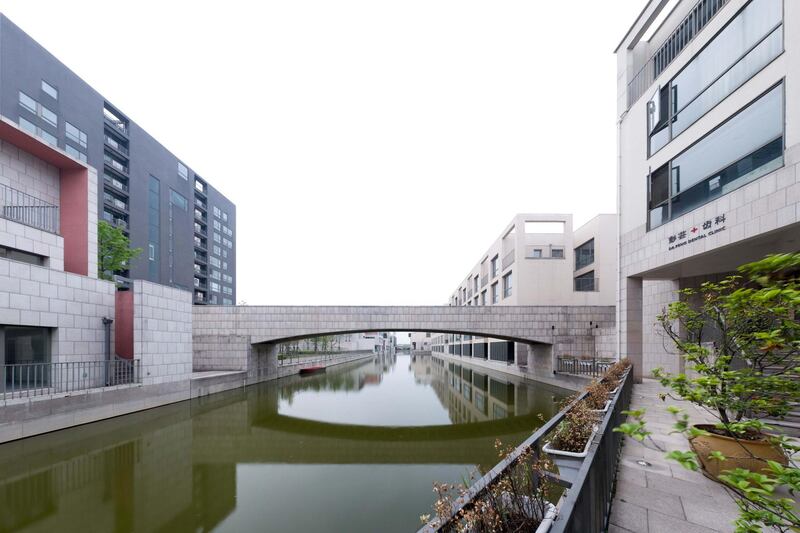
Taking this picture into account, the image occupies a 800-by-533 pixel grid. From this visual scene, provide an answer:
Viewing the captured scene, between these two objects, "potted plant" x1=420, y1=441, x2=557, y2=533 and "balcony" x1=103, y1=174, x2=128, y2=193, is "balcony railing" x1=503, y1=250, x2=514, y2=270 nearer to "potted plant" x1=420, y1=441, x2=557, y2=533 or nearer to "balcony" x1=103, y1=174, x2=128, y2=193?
"potted plant" x1=420, y1=441, x2=557, y2=533

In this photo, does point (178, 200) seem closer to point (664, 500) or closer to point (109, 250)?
point (109, 250)

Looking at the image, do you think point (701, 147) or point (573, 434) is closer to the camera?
point (573, 434)

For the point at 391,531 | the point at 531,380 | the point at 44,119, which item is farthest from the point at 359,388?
the point at 44,119

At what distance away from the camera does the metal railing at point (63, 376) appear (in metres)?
11.0

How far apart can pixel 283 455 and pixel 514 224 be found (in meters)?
27.4

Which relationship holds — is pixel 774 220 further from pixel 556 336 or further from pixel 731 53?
pixel 556 336

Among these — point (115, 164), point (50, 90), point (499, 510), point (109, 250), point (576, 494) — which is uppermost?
point (50, 90)

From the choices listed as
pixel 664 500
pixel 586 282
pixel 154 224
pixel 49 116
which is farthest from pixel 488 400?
pixel 154 224

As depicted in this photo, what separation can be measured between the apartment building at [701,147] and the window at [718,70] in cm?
3

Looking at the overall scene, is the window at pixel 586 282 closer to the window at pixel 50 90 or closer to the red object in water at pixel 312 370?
the red object in water at pixel 312 370

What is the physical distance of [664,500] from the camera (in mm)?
4414

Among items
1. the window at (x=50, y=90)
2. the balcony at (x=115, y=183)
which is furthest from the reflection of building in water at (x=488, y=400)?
the window at (x=50, y=90)

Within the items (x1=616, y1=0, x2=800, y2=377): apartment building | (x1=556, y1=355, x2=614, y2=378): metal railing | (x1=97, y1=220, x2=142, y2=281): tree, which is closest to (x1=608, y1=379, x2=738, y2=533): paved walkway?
(x1=616, y1=0, x2=800, y2=377): apartment building

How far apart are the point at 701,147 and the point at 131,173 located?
159 feet
